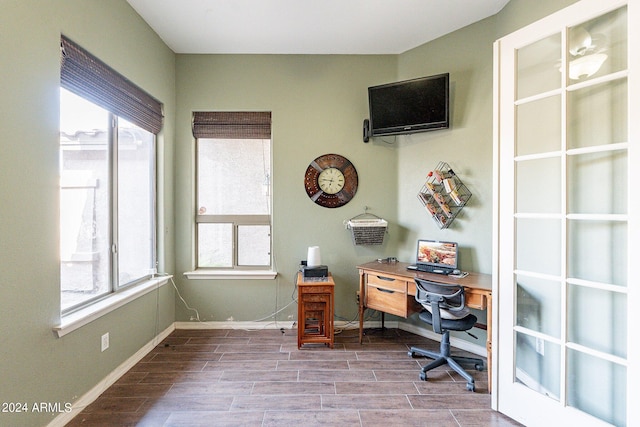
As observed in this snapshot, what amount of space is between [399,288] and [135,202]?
8.15ft

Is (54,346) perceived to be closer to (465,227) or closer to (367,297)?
(367,297)

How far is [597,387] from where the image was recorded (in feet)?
5.00

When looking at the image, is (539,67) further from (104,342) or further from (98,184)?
(104,342)

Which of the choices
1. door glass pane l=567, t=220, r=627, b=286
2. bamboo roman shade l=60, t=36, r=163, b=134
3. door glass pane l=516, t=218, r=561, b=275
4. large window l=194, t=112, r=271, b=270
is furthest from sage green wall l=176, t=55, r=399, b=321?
door glass pane l=567, t=220, r=627, b=286

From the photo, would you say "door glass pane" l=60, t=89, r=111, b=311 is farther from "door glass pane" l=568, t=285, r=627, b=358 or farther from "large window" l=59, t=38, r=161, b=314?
"door glass pane" l=568, t=285, r=627, b=358

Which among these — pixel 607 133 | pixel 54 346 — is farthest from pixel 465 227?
pixel 54 346

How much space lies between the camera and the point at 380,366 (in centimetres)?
240

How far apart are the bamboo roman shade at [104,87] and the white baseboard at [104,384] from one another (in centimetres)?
197

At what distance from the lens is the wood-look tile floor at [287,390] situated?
1809mm

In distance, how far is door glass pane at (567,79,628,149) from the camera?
147cm

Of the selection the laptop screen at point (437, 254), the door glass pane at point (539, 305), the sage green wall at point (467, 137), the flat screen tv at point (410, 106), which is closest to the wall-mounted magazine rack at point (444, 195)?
the sage green wall at point (467, 137)

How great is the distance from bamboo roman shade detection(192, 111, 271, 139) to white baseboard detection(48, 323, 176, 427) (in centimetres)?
212

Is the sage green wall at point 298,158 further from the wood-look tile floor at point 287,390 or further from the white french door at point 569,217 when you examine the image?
the white french door at point 569,217

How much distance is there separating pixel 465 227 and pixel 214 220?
2.56 metres
